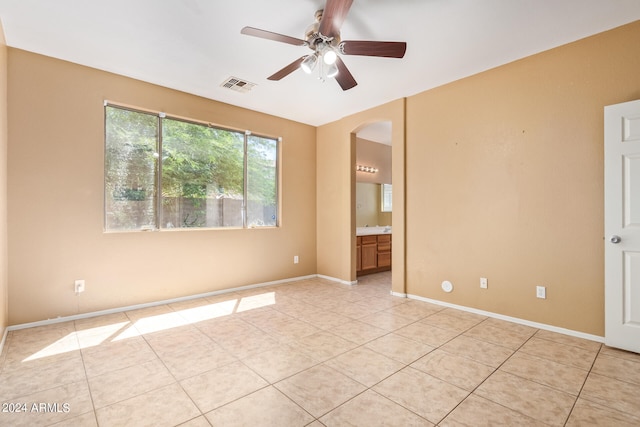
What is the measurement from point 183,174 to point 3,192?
66.7 inches

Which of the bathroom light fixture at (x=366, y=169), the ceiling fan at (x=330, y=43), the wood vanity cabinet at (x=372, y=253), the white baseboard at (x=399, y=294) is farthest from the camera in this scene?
the bathroom light fixture at (x=366, y=169)

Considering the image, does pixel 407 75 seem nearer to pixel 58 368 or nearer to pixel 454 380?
pixel 454 380

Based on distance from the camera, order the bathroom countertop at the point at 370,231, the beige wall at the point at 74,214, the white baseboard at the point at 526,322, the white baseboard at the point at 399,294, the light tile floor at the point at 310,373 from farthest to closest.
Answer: the bathroom countertop at the point at 370,231, the white baseboard at the point at 399,294, the beige wall at the point at 74,214, the white baseboard at the point at 526,322, the light tile floor at the point at 310,373

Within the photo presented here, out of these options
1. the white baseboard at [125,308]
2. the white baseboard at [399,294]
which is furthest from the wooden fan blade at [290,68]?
the white baseboard at [399,294]

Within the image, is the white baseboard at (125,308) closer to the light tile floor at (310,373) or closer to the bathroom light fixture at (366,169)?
the light tile floor at (310,373)

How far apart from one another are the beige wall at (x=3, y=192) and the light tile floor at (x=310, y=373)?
0.32 metres

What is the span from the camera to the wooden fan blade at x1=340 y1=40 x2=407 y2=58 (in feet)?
7.60

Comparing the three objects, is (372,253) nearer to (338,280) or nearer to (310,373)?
(338,280)

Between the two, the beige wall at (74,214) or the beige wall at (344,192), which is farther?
the beige wall at (344,192)

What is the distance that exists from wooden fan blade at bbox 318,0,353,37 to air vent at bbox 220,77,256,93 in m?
1.73

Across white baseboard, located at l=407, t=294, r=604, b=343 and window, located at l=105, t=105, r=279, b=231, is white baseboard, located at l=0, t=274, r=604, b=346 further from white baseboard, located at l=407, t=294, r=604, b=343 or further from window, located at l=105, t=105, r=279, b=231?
window, located at l=105, t=105, r=279, b=231

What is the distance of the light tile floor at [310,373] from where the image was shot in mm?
1752

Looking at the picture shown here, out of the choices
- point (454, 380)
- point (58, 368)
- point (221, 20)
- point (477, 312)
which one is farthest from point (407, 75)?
point (58, 368)

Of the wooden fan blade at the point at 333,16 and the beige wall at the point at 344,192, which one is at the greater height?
the wooden fan blade at the point at 333,16
